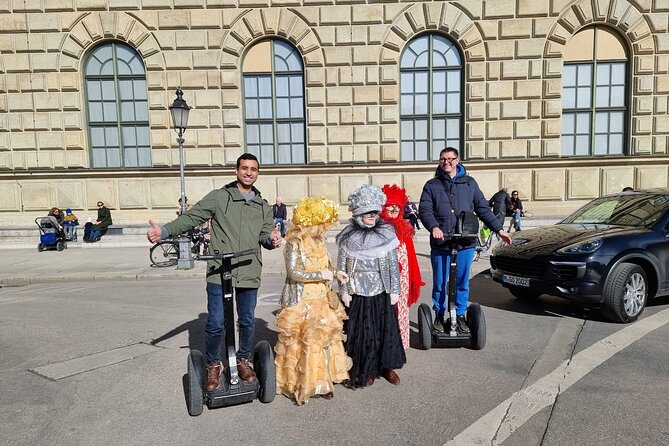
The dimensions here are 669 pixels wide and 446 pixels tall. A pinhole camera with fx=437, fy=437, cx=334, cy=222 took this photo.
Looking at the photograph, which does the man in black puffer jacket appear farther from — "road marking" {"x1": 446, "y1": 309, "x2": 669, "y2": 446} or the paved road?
"road marking" {"x1": 446, "y1": 309, "x2": 669, "y2": 446}

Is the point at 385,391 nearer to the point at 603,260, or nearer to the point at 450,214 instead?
the point at 450,214

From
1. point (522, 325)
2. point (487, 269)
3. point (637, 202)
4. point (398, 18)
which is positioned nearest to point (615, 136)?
point (398, 18)

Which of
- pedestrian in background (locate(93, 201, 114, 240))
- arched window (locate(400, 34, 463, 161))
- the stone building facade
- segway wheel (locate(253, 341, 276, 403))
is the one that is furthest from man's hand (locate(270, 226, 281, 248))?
pedestrian in background (locate(93, 201, 114, 240))

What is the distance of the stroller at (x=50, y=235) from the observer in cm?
1343

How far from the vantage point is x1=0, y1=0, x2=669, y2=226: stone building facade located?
15.0 metres

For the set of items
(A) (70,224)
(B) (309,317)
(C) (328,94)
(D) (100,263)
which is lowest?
(D) (100,263)

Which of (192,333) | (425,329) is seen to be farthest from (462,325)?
(192,333)

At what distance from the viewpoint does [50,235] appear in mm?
13453

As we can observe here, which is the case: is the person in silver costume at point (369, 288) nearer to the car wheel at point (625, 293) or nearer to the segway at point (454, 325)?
the segway at point (454, 325)

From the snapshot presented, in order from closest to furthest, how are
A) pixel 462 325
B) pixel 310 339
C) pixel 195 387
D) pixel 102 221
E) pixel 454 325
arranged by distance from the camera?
pixel 195 387
pixel 310 339
pixel 454 325
pixel 462 325
pixel 102 221

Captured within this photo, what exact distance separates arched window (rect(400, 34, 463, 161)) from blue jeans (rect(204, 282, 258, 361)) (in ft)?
42.6

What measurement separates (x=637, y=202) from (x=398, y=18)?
11.1 m

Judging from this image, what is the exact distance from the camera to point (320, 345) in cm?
357

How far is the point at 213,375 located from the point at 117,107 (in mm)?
15174
